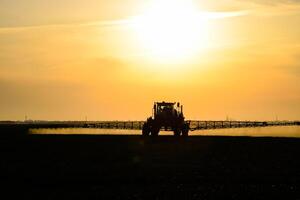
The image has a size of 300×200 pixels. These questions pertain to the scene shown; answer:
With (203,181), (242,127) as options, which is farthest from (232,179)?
(242,127)

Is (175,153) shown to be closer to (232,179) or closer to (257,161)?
(257,161)

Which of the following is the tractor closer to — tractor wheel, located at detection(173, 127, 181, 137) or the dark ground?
tractor wheel, located at detection(173, 127, 181, 137)

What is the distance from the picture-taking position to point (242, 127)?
367 ft

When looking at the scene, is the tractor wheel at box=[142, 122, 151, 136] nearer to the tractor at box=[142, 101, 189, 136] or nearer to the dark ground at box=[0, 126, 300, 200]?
the tractor at box=[142, 101, 189, 136]

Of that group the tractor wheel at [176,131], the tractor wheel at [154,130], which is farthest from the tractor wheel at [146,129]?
the tractor wheel at [176,131]

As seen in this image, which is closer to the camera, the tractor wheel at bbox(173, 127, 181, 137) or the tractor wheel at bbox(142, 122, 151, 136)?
the tractor wheel at bbox(173, 127, 181, 137)

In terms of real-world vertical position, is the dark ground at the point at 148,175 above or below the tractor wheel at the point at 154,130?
below

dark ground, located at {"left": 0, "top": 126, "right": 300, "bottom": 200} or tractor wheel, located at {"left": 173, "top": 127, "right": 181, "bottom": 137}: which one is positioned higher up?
tractor wheel, located at {"left": 173, "top": 127, "right": 181, "bottom": 137}

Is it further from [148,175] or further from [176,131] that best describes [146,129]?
[148,175]

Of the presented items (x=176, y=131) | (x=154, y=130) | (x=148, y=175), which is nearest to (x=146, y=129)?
(x=154, y=130)

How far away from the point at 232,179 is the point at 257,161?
8333 mm

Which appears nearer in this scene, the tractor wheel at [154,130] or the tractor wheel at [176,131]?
the tractor wheel at [176,131]

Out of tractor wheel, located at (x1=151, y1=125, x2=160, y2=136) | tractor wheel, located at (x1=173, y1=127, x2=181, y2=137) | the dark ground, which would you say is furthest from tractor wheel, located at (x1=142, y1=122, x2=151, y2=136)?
the dark ground

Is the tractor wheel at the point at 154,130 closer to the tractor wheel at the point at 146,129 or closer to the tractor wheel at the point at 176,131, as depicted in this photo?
the tractor wheel at the point at 146,129
